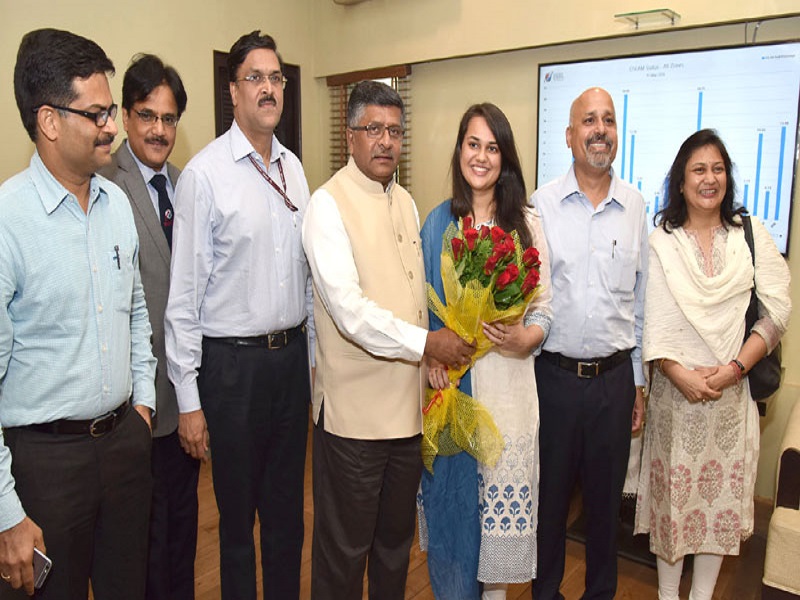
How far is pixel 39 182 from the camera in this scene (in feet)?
4.83

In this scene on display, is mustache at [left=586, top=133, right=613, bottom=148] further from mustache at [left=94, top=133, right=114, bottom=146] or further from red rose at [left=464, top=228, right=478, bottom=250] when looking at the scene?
mustache at [left=94, top=133, right=114, bottom=146]

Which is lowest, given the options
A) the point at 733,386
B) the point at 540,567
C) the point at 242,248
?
the point at 540,567

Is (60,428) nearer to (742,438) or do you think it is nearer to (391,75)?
(742,438)

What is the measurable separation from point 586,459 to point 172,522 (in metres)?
1.45

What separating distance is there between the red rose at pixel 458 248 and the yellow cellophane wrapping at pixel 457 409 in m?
0.03

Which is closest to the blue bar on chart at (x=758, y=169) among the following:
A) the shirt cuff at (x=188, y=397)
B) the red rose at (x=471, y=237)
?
the red rose at (x=471, y=237)

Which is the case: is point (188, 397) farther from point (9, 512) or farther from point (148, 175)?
point (148, 175)

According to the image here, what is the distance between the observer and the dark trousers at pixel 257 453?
1986 mm

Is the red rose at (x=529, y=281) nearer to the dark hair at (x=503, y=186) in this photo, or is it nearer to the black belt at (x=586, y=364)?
the dark hair at (x=503, y=186)

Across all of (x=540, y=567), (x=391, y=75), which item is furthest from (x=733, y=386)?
(x=391, y=75)

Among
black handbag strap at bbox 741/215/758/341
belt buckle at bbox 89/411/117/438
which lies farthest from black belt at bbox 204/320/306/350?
black handbag strap at bbox 741/215/758/341

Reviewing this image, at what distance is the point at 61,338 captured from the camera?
Result: 1.46 meters

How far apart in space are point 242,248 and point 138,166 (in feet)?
1.72

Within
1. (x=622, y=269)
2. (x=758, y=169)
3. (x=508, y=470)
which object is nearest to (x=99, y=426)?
(x=508, y=470)
